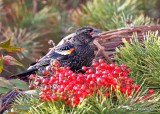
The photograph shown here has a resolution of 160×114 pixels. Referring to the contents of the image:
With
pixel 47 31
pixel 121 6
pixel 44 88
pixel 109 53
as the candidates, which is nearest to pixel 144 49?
pixel 109 53

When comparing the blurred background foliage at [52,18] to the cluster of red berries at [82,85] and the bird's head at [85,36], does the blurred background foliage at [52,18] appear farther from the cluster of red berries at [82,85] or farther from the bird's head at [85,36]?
the cluster of red berries at [82,85]

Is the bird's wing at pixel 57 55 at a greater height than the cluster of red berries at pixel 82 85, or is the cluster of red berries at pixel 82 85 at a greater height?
the bird's wing at pixel 57 55

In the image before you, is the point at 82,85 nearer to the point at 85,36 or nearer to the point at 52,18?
the point at 85,36

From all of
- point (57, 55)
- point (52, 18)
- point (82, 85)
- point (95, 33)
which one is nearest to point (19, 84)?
point (82, 85)

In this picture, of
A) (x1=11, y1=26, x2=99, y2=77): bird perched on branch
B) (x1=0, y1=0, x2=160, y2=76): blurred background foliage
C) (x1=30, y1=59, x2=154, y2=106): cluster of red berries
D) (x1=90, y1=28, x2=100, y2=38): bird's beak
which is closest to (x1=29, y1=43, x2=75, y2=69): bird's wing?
(x1=11, y1=26, x2=99, y2=77): bird perched on branch

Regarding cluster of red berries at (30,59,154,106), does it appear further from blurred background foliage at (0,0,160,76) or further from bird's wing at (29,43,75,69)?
blurred background foliage at (0,0,160,76)

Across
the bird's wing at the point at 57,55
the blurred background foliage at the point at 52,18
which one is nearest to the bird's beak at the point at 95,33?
the bird's wing at the point at 57,55
